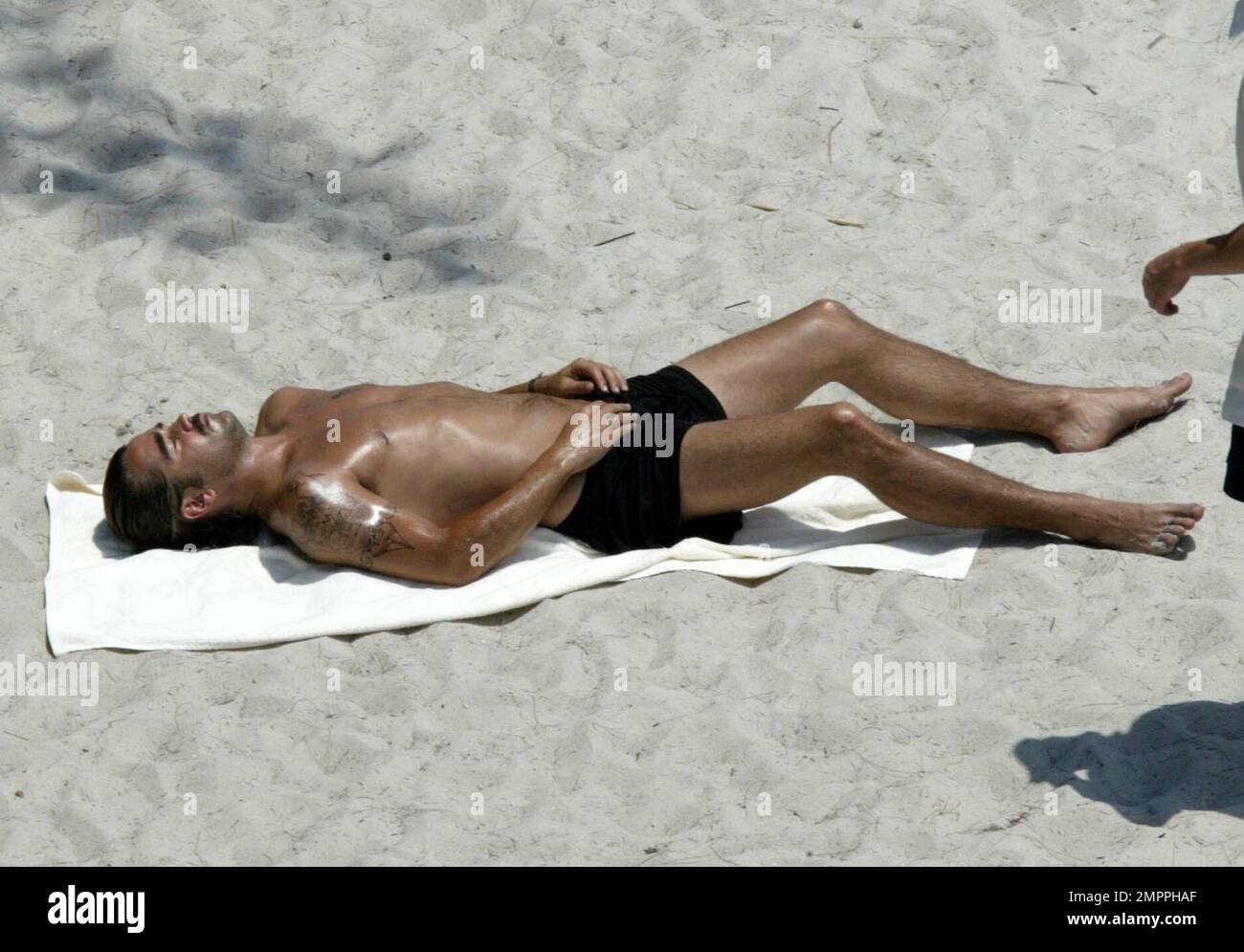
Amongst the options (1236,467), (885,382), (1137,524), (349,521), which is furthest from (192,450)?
(1236,467)

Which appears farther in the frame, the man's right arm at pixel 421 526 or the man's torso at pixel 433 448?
the man's torso at pixel 433 448

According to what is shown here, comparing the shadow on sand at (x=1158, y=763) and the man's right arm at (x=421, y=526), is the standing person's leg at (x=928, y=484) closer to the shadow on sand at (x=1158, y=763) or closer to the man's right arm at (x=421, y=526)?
the man's right arm at (x=421, y=526)

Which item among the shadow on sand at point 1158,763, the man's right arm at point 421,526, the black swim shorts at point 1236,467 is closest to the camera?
the black swim shorts at point 1236,467

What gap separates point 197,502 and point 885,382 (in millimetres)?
1867

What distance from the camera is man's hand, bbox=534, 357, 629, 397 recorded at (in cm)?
469

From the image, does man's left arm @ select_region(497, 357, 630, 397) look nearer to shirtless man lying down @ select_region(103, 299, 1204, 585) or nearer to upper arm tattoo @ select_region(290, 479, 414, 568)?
shirtless man lying down @ select_region(103, 299, 1204, 585)

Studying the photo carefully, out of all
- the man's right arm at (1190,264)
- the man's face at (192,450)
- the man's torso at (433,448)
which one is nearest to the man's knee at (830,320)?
the man's torso at (433,448)

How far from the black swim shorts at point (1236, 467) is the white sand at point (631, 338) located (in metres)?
0.65

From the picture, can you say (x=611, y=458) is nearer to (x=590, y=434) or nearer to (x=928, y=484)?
(x=590, y=434)

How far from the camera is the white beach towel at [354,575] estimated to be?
4.29 metres

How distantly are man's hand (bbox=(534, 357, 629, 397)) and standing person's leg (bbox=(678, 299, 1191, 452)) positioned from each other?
0.79ft

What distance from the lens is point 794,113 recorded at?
604 centimetres

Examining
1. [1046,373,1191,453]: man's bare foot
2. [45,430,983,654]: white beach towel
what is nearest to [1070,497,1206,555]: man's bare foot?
[45,430,983,654]: white beach towel

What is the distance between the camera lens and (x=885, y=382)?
4812 mm
